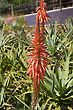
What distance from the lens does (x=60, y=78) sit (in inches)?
130

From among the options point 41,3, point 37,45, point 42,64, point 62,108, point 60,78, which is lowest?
point 62,108

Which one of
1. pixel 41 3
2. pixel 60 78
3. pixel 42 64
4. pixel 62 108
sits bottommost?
pixel 62 108

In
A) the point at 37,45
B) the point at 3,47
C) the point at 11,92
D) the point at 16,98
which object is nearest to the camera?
the point at 37,45

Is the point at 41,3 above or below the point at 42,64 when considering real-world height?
above

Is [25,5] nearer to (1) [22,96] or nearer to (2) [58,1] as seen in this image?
(2) [58,1]

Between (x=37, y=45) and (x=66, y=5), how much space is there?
47.3 feet

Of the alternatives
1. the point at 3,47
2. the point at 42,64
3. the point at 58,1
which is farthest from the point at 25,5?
the point at 42,64

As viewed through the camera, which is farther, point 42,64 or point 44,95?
point 44,95

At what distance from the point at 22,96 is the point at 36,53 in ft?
6.07

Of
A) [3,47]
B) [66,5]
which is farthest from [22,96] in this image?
[66,5]

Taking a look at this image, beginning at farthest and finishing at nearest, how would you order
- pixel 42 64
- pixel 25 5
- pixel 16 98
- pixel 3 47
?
pixel 25 5 → pixel 3 47 → pixel 16 98 → pixel 42 64

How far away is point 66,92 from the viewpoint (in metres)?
3.22

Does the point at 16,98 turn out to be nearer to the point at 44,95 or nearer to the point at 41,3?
the point at 44,95

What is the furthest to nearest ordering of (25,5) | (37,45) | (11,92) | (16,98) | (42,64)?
1. (25,5)
2. (11,92)
3. (16,98)
4. (42,64)
5. (37,45)
